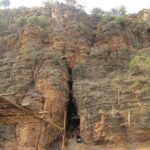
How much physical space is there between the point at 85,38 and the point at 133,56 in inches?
157

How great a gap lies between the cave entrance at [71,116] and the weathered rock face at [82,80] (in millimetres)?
382

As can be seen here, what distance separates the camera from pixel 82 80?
23.4 meters

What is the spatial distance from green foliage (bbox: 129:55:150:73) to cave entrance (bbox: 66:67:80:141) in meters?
4.04

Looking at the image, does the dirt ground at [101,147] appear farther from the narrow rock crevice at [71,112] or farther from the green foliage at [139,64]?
the green foliage at [139,64]

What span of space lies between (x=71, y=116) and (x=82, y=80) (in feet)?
8.46

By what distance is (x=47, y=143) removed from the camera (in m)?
20.4

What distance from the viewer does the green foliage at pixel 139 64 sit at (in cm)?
2311

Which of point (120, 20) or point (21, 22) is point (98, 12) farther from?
point (21, 22)

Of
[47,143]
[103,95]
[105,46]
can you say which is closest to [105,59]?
[105,46]

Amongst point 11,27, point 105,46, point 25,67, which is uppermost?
point 11,27

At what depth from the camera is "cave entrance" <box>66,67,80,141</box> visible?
2291 centimetres

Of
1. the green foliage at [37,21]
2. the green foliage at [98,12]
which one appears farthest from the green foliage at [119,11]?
the green foliage at [37,21]

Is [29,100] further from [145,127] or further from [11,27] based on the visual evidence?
[11,27]

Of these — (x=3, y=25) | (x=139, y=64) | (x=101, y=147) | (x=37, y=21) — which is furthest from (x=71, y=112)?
(x=3, y=25)
